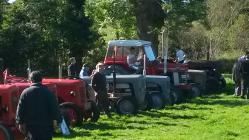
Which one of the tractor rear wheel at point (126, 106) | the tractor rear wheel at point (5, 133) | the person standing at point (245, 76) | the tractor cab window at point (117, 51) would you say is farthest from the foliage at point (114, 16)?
the tractor rear wheel at point (5, 133)

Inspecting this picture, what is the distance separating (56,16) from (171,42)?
1581cm

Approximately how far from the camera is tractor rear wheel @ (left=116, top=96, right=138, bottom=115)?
20.5m

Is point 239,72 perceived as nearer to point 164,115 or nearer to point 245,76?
point 245,76

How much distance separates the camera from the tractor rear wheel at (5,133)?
13.2 meters

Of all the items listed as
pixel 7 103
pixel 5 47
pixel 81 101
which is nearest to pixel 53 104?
pixel 7 103

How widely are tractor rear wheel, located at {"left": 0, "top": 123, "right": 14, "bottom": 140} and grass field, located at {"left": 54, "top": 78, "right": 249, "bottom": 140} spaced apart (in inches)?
69.3

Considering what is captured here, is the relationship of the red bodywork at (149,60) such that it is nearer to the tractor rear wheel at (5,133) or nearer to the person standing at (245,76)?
the person standing at (245,76)

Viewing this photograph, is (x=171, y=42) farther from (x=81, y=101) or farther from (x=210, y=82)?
(x=81, y=101)

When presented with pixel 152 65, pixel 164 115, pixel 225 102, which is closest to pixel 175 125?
pixel 164 115

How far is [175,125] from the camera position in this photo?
694 inches

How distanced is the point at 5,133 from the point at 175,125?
226 inches

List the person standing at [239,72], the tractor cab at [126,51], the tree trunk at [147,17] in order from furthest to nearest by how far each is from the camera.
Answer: the tree trunk at [147,17], the person standing at [239,72], the tractor cab at [126,51]

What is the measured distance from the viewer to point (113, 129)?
16.7 meters

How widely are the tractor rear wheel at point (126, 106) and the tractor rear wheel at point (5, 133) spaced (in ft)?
24.6
